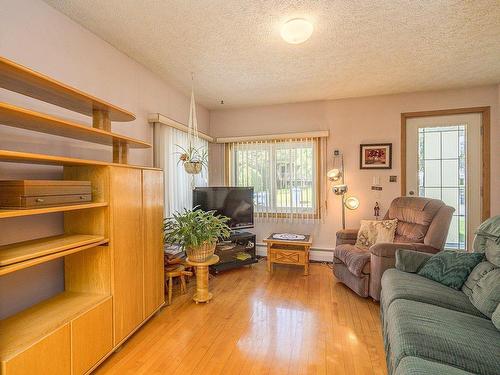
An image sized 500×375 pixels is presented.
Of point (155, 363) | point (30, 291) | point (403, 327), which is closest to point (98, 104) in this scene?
point (30, 291)

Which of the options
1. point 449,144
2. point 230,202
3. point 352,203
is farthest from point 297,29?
point 449,144

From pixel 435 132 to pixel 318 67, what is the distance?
2.07 meters

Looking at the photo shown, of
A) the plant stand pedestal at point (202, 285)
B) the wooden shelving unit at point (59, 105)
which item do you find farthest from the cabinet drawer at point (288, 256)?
the wooden shelving unit at point (59, 105)

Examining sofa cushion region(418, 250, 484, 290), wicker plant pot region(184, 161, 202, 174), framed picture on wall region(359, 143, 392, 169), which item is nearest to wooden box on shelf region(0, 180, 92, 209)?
wicker plant pot region(184, 161, 202, 174)

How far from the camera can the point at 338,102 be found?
3834mm

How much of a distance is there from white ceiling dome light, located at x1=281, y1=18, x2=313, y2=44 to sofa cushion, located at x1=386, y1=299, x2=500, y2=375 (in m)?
2.05

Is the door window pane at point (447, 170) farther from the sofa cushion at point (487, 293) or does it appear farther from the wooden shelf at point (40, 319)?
the wooden shelf at point (40, 319)

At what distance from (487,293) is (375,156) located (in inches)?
95.3

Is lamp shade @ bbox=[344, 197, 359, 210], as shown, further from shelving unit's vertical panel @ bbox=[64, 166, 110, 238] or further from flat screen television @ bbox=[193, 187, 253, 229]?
shelving unit's vertical panel @ bbox=[64, 166, 110, 238]

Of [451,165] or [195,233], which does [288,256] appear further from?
[451,165]

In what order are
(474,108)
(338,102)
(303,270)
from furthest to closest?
(338,102) → (303,270) → (474,108)

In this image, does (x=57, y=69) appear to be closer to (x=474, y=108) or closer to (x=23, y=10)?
(x=23, y=10)

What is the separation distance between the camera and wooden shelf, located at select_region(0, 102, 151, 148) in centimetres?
125

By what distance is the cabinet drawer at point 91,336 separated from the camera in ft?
4.95
